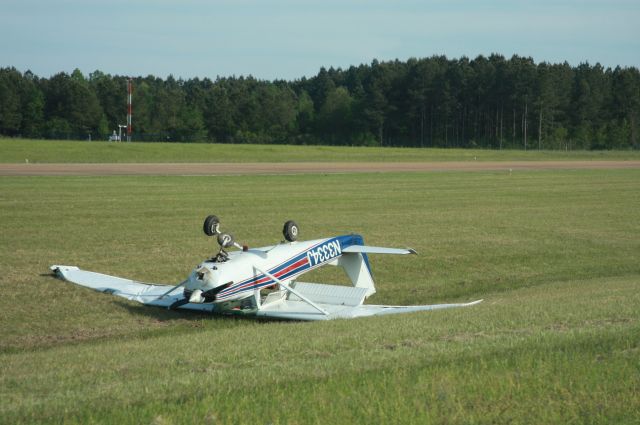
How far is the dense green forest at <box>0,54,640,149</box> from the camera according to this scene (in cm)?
13112

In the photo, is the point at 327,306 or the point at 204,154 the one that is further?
the point at 204,154

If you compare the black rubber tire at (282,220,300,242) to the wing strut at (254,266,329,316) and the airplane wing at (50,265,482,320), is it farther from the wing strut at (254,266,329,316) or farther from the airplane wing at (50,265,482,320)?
the wing strut at (254,266,329,316)

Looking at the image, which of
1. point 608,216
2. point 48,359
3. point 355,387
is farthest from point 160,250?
point 608,216

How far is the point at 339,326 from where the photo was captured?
12.5 m

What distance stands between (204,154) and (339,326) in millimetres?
74241

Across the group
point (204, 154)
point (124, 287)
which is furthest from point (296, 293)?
point (204, 154)

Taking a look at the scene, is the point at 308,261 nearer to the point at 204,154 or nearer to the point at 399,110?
the point at 204,154

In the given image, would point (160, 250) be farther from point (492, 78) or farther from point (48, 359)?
point (492, 78)

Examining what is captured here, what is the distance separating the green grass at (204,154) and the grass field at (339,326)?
121 ft

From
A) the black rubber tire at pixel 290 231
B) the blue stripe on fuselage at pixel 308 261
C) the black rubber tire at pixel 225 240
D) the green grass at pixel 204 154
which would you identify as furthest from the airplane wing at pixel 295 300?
the green grass at pixel 204 154

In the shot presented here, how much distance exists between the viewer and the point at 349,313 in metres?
14.9

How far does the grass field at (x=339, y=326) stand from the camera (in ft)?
23.6

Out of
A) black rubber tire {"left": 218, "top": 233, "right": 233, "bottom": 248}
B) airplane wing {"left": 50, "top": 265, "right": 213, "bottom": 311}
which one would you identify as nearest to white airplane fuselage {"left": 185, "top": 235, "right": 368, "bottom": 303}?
black rubber tire {"left": 218, "top": 233, "right": 233, "bottom": 248}

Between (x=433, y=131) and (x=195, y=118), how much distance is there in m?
41.7
